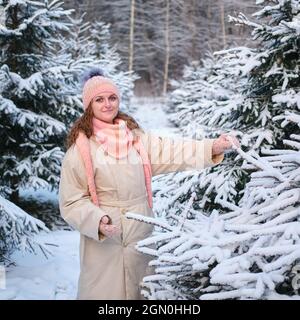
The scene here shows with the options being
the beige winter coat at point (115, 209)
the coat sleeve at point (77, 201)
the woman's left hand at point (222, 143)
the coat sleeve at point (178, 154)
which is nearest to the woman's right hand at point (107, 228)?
the coat sleeve at point (77, 201)

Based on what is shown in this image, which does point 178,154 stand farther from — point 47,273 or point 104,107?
point 47,273

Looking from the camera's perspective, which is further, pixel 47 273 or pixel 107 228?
pixel 47 273

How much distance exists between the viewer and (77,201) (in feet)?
7.01

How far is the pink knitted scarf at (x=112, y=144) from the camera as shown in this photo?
2.20 m

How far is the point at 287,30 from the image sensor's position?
11.7 ft

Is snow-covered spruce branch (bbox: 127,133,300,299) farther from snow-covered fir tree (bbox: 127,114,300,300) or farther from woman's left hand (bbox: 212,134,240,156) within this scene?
woman's left hand (bbox: 212,134,240,156)

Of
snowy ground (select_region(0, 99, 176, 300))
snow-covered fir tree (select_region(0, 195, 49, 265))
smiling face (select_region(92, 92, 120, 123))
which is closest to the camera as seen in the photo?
smiling face (select_region(92, 92, 120, 123))

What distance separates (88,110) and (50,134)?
425 centimetres

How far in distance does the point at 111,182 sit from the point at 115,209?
14 cm

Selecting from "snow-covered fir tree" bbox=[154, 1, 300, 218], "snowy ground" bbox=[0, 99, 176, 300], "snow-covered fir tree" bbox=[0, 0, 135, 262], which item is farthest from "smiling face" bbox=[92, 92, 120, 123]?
"snow-covered fir tree" bbox=[0, 0, 135, 262]

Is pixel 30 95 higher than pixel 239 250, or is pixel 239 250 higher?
pixel 30 95

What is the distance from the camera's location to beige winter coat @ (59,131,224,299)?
221cm

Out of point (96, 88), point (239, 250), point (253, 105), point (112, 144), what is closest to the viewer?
point (239, 250)

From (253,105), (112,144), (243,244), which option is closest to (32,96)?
(253,105)
